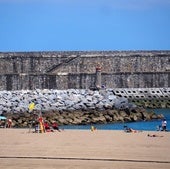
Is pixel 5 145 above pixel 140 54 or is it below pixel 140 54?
below

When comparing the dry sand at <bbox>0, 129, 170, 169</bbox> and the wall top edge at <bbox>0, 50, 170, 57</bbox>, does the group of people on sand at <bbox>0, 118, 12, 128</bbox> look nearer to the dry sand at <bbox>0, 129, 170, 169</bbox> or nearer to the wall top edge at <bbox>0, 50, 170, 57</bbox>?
the dry sand at <bbox>0, 129, 170, 169</bbox>

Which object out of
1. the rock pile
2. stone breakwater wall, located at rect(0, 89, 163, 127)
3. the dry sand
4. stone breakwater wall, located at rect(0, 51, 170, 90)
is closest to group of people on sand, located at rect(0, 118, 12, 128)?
stone breakwater wall, located at rect(0, 89, 163, 127)

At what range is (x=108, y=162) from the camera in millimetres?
12445

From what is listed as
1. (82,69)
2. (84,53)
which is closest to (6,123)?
(82,69)

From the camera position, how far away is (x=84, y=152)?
1397 centimetres

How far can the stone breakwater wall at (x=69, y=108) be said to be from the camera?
3087cm

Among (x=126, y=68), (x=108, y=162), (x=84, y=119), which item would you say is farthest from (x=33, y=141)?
(x=126, y=68)

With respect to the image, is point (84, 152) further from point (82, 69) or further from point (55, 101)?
point (82, 69)

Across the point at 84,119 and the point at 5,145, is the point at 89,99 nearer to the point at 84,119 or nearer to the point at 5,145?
the point at 84,119

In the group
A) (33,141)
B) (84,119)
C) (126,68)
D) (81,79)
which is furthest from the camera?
(126,68)

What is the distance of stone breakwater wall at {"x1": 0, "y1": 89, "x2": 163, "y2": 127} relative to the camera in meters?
30.9

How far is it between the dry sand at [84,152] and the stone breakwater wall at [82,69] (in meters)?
29.5

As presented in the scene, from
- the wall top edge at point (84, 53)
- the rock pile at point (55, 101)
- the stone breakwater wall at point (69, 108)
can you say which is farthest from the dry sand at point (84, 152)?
the wall top edge at point (84, 53)

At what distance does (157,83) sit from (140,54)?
2813 millimetres
